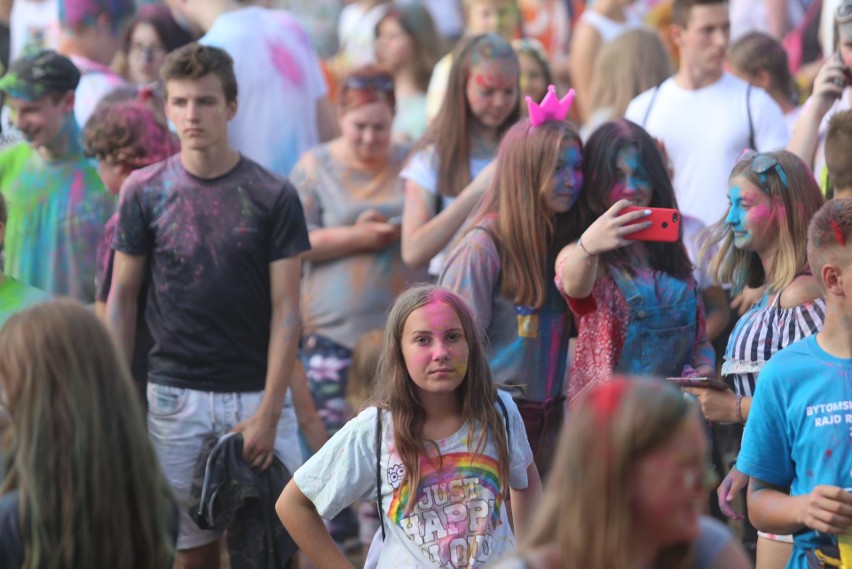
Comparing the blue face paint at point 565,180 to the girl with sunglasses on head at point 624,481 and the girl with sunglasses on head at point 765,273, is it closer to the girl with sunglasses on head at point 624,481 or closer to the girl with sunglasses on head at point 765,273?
the girl with sunglasses on head at point 765,273

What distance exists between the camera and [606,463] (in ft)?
8.06

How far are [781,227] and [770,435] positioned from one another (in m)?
0.90

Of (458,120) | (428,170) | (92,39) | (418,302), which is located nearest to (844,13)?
(458,120)

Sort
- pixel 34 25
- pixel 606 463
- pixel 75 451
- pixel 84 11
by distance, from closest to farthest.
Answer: pixel 606 463 < pixel 75 451 < pixel 84 11 < pixel 34 25

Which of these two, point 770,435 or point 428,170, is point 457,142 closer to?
point 428,170

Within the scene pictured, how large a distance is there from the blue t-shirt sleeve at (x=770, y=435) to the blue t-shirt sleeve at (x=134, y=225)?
2401 mm

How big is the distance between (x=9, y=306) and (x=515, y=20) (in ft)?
16.8

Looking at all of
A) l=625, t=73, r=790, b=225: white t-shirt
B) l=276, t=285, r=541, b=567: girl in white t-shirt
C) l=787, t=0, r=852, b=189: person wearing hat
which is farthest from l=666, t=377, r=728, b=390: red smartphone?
l=625, t=73, r=790, b=225: white t-shirt

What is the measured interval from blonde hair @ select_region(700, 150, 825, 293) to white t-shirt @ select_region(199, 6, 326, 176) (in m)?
2.96

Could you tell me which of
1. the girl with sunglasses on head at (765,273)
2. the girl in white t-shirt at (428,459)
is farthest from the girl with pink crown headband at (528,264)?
the girl in white t-shirt at (428,459)

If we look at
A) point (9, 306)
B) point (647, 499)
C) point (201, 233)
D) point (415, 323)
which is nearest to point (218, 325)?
point (201, 233)

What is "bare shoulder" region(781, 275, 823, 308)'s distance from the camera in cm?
400

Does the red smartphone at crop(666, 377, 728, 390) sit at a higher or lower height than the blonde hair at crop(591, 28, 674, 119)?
lower

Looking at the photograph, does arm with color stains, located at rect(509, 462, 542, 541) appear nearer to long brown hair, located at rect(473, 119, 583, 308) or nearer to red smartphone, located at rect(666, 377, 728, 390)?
red smartphone, located at rect(666, 377, 728, 390)
